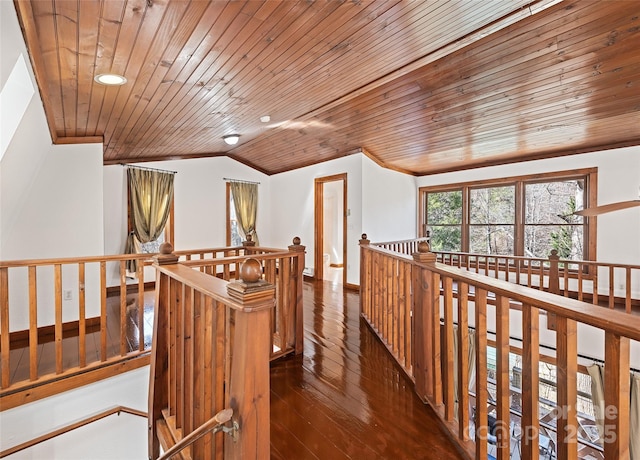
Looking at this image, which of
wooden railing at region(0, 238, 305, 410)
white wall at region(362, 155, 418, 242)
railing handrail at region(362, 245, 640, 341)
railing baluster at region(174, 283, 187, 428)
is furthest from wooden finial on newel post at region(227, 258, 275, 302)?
white wall at region(362, 155, 418, 242)

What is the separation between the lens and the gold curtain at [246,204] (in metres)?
6.43

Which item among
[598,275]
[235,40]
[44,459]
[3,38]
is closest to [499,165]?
[598,275]

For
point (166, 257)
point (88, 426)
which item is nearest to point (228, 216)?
point (88, 426)

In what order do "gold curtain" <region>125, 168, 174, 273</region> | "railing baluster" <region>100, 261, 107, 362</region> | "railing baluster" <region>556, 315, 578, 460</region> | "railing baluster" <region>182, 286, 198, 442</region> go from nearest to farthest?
"railing baluster" <region>556, 315, 578, 460</region> < "railing baluster" <region>182, 286, 198, 442</region> < "railing baluster" <region>100, 261, 107, 362</region> < "gold curtain" <region>125, 168, 174, 273</region>

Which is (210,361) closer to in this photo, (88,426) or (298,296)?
(298,296)

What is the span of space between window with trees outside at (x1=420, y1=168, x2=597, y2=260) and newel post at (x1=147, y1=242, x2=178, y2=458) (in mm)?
5524

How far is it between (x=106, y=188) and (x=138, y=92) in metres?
2.95

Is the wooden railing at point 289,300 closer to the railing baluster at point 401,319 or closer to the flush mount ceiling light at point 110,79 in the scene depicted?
the railing baluster at point 401,319

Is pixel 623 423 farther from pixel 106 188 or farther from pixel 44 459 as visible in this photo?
pixel 106 188

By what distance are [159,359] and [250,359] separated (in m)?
1.14

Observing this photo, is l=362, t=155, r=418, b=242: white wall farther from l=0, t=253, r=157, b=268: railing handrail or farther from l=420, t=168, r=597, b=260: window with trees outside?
l=0, t=253, r=157, b=268: railing handrail

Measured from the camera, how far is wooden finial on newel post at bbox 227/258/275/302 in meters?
1.06

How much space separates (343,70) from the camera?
2791 millimetres

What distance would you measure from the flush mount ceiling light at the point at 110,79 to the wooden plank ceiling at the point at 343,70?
0.20ft
